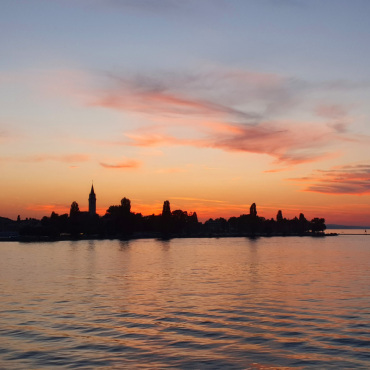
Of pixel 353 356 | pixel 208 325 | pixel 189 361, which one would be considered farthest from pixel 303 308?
pixel 189 361

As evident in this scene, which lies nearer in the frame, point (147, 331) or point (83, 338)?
point (83, 338)

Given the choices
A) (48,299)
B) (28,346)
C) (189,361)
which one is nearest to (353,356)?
(189,361)

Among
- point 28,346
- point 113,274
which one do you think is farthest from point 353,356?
point 113,274

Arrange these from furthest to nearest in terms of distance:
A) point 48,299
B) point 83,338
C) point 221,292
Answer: point 221,292 → point 48,299 → point 83,338

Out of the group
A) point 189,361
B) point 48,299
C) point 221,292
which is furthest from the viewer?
point 221,292

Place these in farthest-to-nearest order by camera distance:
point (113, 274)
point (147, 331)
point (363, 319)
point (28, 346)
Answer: point (113, 274), point (363, 319), point (147, 331), point (28, 346)

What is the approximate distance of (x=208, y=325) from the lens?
33.6 metres

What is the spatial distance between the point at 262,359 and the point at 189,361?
12.1 feet

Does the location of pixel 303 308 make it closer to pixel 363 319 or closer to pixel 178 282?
pixel 363 319

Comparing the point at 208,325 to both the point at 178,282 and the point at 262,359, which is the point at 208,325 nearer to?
the point at 262,359

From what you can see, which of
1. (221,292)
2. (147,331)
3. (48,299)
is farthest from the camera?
(221,292)

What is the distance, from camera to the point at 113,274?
240 ft

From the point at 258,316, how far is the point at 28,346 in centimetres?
1674

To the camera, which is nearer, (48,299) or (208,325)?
(208,325)
